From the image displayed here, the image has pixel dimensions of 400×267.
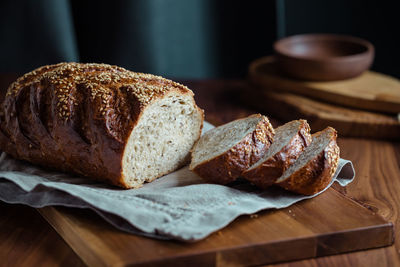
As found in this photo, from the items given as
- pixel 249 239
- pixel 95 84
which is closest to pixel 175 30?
pixel 95 84

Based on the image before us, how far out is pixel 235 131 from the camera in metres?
3.00

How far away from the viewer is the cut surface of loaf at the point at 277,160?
104 inches

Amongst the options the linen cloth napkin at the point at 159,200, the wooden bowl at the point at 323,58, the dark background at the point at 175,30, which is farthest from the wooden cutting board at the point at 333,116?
the dark background at the point at 175,30

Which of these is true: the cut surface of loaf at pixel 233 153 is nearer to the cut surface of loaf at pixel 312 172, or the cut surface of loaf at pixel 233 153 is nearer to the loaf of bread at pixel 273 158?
the loaf of bread at pixel 273 158

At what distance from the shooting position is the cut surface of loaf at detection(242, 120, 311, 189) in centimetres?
263

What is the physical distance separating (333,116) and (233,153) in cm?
152

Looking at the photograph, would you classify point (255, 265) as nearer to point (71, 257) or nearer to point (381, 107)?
point (71, 257)

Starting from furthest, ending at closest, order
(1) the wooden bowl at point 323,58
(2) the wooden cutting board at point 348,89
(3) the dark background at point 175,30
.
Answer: (3) the dark background at point 175,30, (1) the wooden bowl at point 323,58, (2) the wooden cutting board at point 348,89

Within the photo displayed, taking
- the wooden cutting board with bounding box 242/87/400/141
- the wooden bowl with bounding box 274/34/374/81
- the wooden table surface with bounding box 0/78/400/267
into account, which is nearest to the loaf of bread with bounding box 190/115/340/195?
the wooden table surface with bounding box 0/78/400/267

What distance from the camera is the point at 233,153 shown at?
2699mm

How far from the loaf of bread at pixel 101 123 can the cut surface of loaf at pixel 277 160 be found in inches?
21.5

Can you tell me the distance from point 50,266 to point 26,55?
408cm

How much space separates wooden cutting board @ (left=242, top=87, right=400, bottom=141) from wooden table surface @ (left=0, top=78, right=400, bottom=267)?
89 mm

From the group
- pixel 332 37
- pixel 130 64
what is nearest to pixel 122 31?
pixel 130 64
